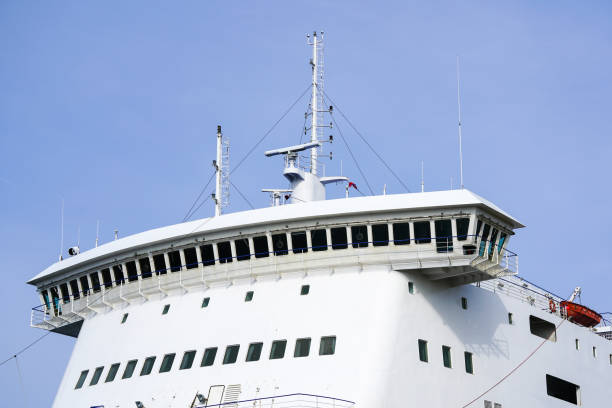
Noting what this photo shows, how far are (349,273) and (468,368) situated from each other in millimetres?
4757

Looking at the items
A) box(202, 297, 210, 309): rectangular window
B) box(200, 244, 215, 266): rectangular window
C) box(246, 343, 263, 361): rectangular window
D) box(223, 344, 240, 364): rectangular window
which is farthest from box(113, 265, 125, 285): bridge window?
box(246, 343, 263, 361): rectangular window

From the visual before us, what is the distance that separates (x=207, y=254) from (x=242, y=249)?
1.43m

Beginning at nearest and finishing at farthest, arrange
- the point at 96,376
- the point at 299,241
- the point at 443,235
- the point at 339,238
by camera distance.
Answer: the point at 443,235, the point at 339,238, the point at 299,241, the point at 96,376

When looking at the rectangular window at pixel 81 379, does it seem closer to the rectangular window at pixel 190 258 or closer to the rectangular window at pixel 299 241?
the rectangular window at pixel 190 258

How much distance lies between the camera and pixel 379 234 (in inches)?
1114

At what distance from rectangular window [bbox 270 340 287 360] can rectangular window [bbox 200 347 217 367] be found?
2086 mm

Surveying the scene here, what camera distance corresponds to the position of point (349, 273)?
28.2 metres

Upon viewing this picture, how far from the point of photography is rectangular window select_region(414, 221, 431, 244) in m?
28.0

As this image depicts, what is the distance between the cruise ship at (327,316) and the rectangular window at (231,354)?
0.05m

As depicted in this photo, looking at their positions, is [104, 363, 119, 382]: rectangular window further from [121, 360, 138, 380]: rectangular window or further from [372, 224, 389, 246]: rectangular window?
[372, 224, 389, 246]: rectangular window

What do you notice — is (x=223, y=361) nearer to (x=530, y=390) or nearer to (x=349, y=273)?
(x=349, y=273)

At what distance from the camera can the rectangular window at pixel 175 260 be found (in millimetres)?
31359

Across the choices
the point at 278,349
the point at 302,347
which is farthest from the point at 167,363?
the point at 302,347

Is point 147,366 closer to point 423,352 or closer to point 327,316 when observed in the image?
point 327,316
